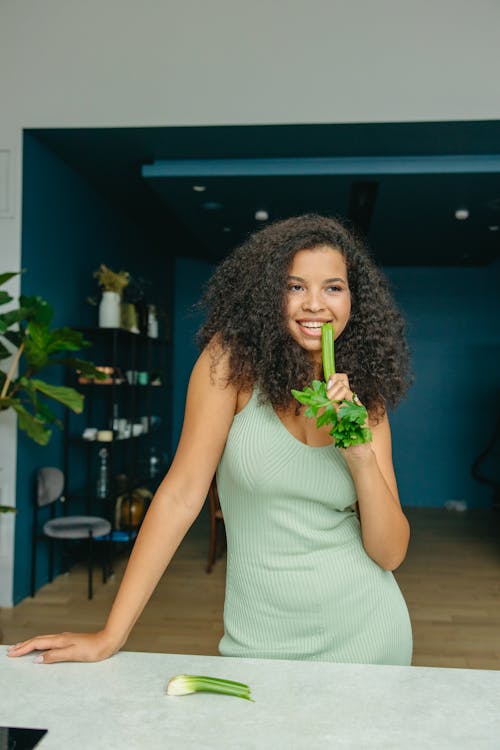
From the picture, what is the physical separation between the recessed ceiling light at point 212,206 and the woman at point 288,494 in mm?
3866

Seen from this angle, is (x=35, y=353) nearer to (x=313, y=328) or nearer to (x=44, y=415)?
(x=44, y=415)

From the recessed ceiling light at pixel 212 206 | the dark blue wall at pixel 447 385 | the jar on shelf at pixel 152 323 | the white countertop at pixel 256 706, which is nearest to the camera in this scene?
the white countertop at pixel 256 706

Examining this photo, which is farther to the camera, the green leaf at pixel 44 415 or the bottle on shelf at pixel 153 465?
the bottle on shelf at pixel 153 465

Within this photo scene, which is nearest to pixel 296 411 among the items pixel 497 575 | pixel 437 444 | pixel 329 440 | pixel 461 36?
pixel 329 440

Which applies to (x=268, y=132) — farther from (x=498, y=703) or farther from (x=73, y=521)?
(x=498, y=703)

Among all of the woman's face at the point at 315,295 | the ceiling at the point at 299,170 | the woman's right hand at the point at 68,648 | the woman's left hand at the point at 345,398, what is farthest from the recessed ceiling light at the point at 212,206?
the woman's right hand at the point at 68,648

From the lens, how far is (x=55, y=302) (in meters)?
4.40

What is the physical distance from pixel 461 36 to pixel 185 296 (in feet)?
15.4

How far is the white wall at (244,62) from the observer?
361 centimetres

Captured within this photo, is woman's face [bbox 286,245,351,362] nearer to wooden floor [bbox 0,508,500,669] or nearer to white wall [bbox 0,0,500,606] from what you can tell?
wooden floor [bbox 0,508,500,669]

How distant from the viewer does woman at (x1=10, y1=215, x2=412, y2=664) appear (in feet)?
3.76

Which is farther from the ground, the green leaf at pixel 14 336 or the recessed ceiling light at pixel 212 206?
the recessed ceiling light at pixel 212 206

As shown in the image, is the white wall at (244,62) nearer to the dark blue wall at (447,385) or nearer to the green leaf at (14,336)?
the green leaf at (14,336)

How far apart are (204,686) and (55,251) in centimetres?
390
